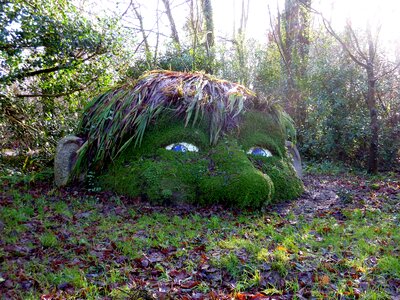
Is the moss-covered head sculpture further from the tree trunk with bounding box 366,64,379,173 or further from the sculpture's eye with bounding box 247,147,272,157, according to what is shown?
the tree trunk with bounding box 366,64,379,173

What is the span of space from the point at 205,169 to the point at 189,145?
0.51 m

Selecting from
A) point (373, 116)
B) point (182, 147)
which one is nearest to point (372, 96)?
point (373, 116)

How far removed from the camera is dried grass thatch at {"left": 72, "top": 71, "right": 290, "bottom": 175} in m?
5.73

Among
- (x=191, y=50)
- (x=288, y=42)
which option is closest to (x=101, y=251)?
(x=191, y=50)

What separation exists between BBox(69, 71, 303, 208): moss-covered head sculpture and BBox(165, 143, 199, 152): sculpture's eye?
0.6 inches

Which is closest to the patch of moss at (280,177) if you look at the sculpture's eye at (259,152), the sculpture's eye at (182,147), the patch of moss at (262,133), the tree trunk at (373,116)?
the sculpture's eye at (259,152)

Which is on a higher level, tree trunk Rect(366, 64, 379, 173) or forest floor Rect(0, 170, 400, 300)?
tree trunk Rect(366, 64, 379, 173)

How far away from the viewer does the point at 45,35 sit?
18.3 feet

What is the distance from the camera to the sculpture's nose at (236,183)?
5008 millimetres

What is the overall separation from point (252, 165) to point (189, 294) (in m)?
2.89

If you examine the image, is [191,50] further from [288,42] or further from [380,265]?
[380,265]

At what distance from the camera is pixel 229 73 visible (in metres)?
11.8

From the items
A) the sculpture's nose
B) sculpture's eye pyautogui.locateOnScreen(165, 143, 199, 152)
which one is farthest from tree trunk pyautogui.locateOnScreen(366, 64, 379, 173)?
sculpture's eye pyautogui.locateOnScreen(165, 143, 199, 152)

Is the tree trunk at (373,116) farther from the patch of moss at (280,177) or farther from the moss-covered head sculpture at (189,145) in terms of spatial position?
the patch of moss at (280,177)
